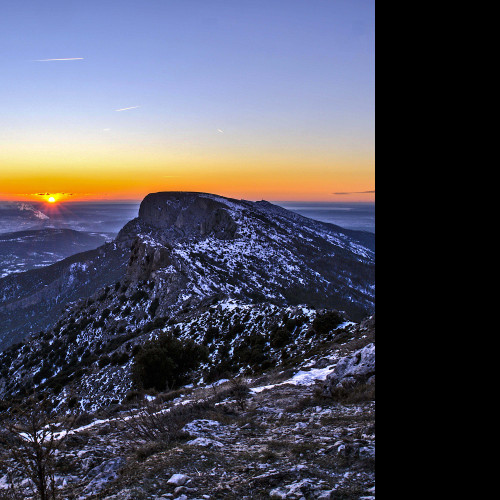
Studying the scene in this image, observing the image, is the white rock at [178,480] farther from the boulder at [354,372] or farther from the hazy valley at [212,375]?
the boulder at [354,372]

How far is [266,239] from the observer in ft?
207

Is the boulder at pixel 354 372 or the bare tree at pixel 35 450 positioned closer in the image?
the bare tree at pixel 35 450

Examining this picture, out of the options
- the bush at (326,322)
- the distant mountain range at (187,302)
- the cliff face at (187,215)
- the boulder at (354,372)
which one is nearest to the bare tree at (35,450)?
the distant mountain range at (187,302)

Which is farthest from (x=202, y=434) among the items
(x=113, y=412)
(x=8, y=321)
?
(x=8, y=321)

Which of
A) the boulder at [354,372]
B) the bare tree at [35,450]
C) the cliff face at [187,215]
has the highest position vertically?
the cliff face at [187,215]

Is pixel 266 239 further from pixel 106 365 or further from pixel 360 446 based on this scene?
pixel 360 446

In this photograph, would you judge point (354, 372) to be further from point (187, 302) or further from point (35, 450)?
point (187, 302)

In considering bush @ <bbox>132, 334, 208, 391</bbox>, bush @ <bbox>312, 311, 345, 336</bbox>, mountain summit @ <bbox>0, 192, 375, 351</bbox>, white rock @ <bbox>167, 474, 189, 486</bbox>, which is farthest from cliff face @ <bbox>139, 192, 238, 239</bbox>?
white rock @ <bbox>167, 474, 189, 486</bbox>

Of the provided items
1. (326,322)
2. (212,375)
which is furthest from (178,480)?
(326,322)

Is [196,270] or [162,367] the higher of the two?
[196,270]

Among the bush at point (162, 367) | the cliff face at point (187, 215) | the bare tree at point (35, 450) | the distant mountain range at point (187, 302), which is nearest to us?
the bare tree at point (35, 450)
